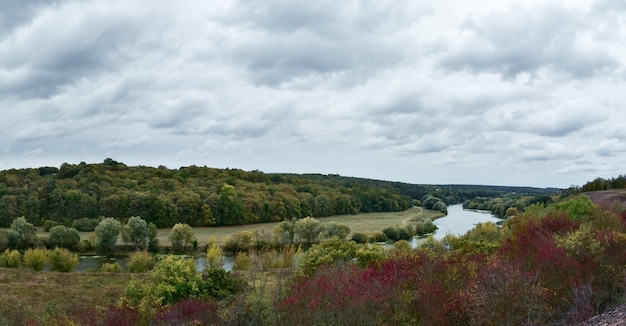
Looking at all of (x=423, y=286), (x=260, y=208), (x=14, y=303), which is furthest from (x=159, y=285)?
(x=260, y=208)

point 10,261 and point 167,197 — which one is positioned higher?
point 167,197

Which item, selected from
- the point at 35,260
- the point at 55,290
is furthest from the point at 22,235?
the point at 55,290

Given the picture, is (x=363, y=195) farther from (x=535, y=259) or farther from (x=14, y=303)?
(x=535, y=259)

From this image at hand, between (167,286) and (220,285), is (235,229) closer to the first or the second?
(220,285)

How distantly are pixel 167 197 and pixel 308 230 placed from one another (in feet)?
159

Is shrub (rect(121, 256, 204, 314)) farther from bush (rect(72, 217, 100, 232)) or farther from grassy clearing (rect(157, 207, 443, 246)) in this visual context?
bush (rect(72, 217, 100, 232))

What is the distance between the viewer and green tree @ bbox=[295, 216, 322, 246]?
9825cm

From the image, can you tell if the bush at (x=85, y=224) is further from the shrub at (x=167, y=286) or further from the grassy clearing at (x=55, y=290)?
A: the shrub at (x=167, y=286)

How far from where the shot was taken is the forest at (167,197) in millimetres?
125000

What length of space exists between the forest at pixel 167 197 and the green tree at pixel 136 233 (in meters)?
29.8

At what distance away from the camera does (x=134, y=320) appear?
2947cm

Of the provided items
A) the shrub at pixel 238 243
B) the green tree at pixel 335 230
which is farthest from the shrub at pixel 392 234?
the shrub at pixel 238 243

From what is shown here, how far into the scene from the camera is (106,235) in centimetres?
9088

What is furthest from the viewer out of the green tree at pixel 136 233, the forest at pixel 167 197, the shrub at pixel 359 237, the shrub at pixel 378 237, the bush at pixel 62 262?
the forest at pixel 167 197
